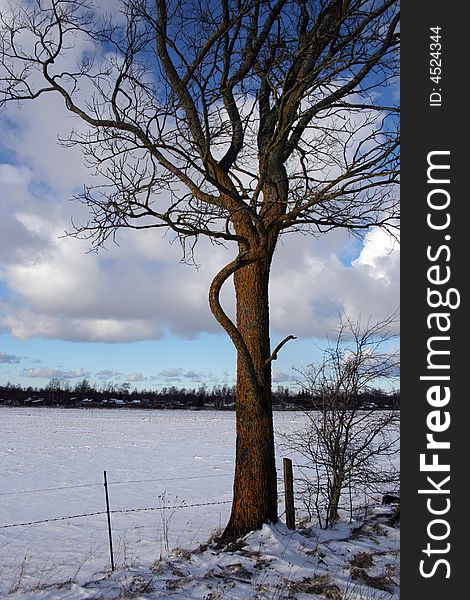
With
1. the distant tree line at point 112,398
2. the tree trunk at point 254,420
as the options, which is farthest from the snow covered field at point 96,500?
the distant tree line at point 112,398

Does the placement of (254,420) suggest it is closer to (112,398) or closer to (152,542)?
(152,542)

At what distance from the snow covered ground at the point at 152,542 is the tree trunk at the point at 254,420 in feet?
1.14

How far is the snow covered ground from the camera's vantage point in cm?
530

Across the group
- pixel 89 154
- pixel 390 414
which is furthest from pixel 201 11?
pixel 390 414

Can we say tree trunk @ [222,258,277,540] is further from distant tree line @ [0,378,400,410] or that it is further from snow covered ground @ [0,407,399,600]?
distant tree line @ [0,378,400,410]

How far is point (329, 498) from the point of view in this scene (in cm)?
882

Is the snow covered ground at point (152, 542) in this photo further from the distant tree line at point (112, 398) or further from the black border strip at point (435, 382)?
the distant tree line at point (112, 398)

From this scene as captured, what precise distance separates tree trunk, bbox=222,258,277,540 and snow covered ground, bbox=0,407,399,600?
0.35 metres

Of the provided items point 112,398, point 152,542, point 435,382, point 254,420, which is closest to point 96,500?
point 152,542

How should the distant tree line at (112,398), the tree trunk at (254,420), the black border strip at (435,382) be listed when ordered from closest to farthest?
the black border strip at (435,382), the tree trunk at (254,420), the distant tree line at (112,398)

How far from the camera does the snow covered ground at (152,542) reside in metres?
5.30

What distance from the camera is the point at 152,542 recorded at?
9367 mm

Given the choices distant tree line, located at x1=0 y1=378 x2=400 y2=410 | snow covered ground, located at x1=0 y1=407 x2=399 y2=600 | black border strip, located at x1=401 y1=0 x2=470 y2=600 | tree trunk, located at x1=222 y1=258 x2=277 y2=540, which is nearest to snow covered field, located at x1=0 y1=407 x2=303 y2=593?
snow covered ground, located at x1=0 y1=407 x2=399 y2=600

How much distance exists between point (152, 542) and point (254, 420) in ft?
12.3
